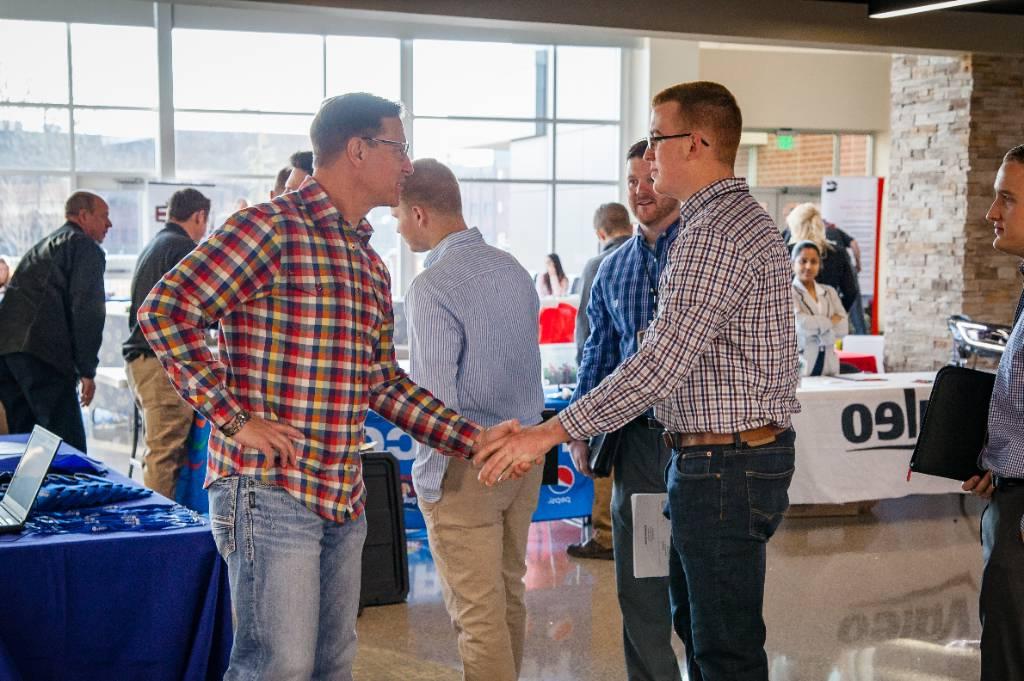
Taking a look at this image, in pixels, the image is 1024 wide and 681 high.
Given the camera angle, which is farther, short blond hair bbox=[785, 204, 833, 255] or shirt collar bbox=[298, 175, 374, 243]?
short blond hair bbox=[785, 204, 833, 255]

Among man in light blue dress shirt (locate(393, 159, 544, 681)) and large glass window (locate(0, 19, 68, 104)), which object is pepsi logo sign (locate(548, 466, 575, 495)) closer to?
man in light blue dress shirt (locate(393, 159, 544, 681))

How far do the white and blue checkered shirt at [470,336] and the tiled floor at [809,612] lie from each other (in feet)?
3.84

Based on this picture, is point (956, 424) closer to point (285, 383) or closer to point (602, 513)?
point (285, 383)

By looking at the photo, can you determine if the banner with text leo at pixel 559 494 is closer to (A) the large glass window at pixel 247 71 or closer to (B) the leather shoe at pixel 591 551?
(B) the leather shoe at pixel 591 551

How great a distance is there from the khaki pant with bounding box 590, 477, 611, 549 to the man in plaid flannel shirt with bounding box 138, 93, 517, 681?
10.6 feet

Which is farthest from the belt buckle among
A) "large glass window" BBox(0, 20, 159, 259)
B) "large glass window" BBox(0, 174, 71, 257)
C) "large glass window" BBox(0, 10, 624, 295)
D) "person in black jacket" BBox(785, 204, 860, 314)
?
"large glass window" BBox(0, 174, 71, 257)

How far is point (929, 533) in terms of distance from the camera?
573cm

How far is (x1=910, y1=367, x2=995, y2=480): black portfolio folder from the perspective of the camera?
2682mm

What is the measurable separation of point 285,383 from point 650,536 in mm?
1245

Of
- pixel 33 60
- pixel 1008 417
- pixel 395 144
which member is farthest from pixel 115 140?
pixel 1008 417

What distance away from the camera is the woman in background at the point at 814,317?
6.56m

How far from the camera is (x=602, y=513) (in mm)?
5375

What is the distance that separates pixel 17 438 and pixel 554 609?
84.5 inches

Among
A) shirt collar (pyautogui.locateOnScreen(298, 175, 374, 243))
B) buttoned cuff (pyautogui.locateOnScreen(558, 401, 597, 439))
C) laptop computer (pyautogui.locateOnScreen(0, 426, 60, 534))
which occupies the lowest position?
laptop computer (pyautogui.locateOnScreen(0, 426, 60, 534))
